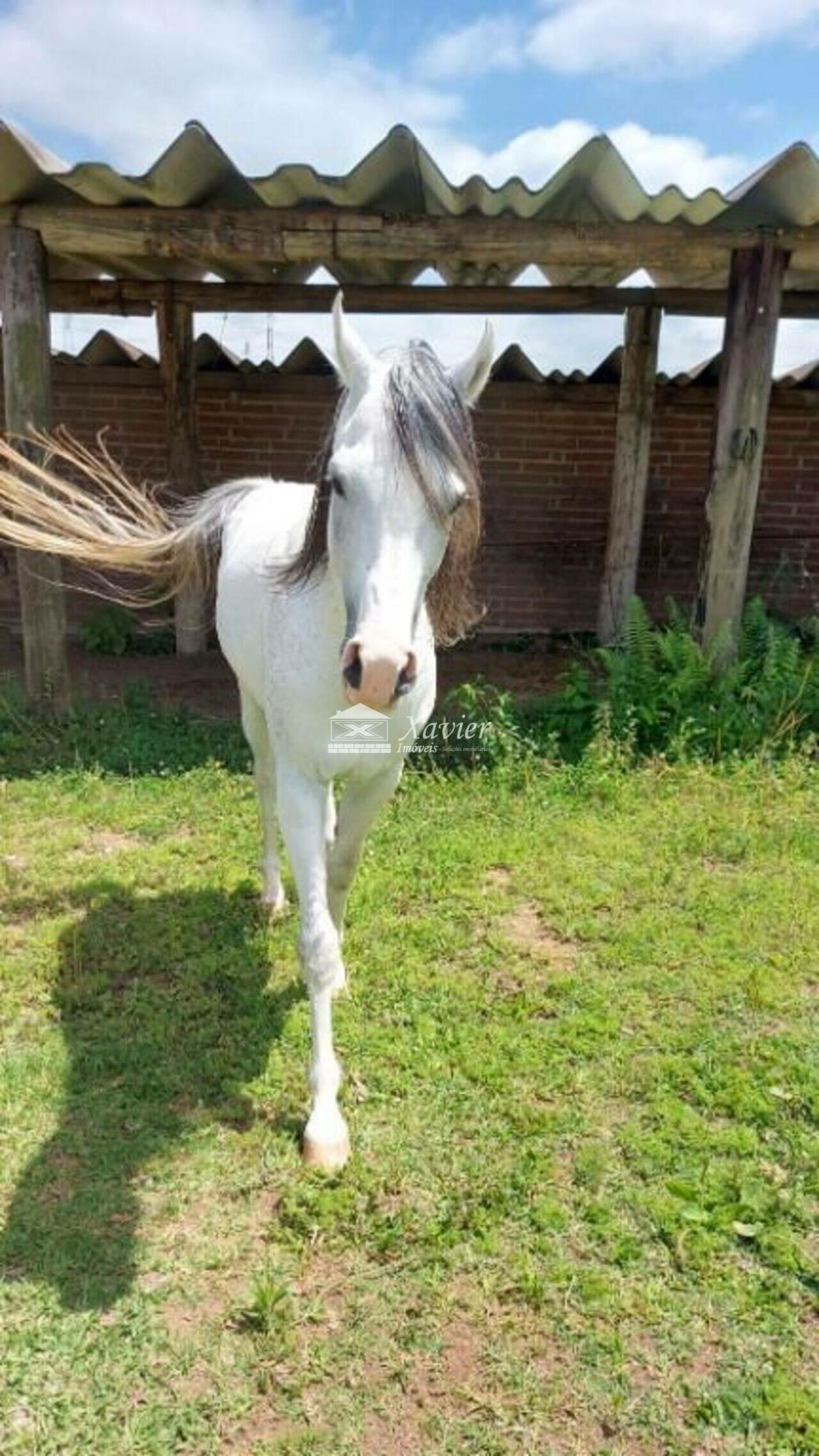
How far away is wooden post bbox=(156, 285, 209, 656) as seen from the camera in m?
6.30

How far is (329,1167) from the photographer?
1.99 metres

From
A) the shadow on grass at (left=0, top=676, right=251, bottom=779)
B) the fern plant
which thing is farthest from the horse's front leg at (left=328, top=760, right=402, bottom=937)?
the fern plant

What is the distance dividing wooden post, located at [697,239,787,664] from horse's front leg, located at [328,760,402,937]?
2.81 m

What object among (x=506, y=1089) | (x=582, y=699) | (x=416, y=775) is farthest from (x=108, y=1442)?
(x=582, y=699)

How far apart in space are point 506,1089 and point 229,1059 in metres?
0.75

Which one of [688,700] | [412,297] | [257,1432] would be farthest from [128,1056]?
[412,297]

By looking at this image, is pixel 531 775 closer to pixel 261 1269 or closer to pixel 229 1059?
pixel 229 1059

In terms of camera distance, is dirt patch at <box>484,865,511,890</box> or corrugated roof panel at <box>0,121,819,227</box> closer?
dirt patch at <box>484,865,511,890</box>

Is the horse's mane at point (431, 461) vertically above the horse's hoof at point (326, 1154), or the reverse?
the horse's mane at point (431, 461)

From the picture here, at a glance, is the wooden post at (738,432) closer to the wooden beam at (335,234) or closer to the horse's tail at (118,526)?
the wooden beam at (335,234)

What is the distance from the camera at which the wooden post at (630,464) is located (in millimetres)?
6094

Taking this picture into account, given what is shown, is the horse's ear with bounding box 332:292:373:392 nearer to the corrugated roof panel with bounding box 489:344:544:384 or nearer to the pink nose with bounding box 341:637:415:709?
the pink nose with bounding box 341:637:415:709

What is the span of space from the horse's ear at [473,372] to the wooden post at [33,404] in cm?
283

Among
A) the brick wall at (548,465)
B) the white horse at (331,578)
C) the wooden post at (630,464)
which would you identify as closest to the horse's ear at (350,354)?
the white horse at (331,578)
